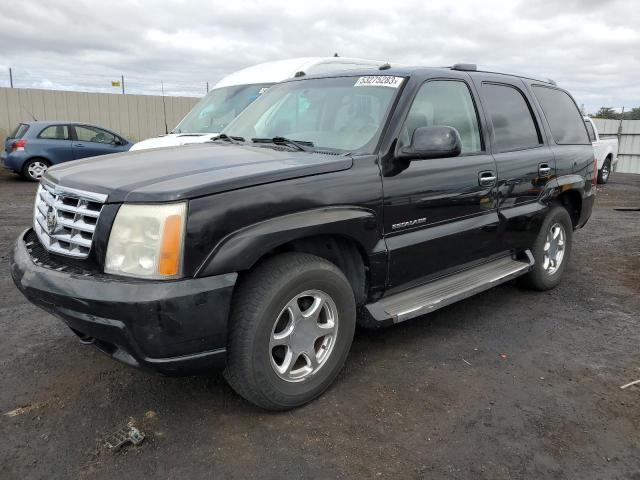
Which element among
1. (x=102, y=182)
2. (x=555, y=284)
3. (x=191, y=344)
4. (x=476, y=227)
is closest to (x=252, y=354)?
(x=191, y=344)

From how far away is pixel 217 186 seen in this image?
249cm

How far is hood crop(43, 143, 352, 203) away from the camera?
97.2 inches

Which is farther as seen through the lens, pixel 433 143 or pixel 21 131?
pixel 21 131

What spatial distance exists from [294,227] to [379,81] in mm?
1459

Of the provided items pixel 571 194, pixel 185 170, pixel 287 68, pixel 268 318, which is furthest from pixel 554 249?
pixel 287 68

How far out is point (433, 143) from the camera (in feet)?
10.3

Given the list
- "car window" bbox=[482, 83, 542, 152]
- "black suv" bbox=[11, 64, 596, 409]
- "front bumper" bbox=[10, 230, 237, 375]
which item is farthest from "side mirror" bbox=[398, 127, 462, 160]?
"front bumper" bbox=[10, 230, 237, 375]

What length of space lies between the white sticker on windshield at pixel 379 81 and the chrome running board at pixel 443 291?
138 cm

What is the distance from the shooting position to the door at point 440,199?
3268 mm

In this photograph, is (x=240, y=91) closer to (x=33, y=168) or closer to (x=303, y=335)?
(x=303, y=335)

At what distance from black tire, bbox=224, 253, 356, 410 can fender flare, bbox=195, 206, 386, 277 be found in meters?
0.14

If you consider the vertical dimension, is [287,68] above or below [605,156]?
above

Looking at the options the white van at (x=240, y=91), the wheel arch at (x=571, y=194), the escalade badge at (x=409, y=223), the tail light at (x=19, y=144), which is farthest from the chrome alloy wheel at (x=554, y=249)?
the tail light at (x=19, y=144)

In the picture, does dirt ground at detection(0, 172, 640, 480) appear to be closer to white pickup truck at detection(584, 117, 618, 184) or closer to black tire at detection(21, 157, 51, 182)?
black tire at detection(21, 157, 51, 182)
